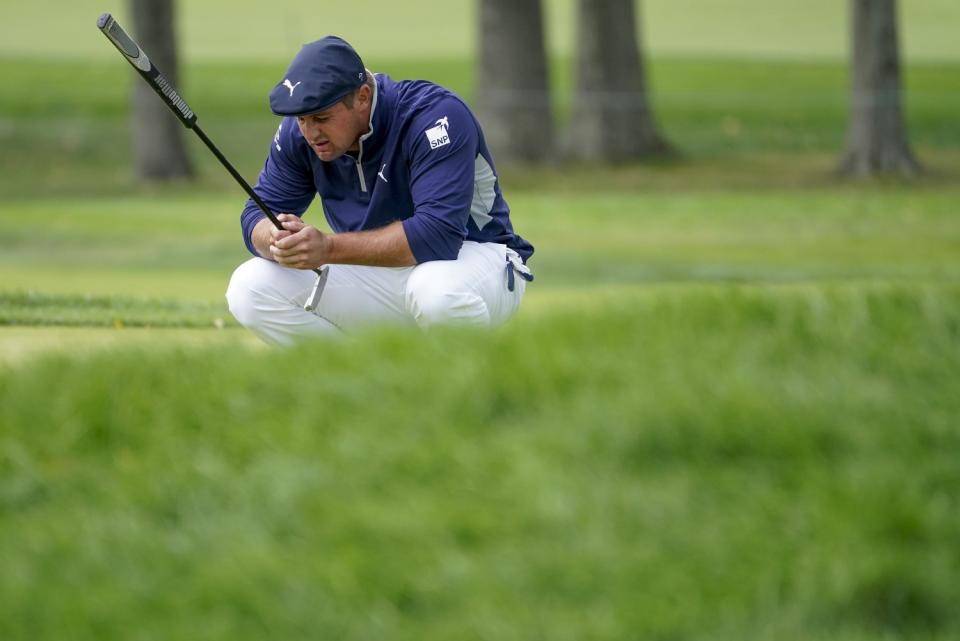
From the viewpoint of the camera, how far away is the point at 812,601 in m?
3.40

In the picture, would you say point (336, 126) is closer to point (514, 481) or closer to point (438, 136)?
point (438, 136)

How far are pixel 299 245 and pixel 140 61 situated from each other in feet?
3.12

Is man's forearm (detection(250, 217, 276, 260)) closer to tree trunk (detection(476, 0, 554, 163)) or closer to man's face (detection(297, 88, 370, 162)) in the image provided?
man's face (detection(297, 88, 370, 162))

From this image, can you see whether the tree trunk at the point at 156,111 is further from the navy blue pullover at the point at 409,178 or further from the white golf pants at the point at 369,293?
the white golf pants at the point at 369,293

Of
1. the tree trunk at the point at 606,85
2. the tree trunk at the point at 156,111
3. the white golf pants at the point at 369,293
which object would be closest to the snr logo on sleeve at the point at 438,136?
the white golf pants at the point at 369,293

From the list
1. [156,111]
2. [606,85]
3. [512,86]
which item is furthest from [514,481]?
[606,85]

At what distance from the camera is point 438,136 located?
6047mm

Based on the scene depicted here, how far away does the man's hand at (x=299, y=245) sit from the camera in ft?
19.2

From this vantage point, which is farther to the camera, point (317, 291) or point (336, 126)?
point (317, 291)

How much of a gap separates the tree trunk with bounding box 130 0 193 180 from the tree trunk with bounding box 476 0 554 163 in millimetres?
4774

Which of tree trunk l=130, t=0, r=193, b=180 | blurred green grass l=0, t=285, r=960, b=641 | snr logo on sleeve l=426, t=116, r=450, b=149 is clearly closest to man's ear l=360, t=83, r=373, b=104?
snr logo on sleeve l=426, t=116, r=450, b=149

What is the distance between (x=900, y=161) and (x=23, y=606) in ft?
69.0

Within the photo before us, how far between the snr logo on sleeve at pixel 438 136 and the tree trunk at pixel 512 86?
18.4 metres

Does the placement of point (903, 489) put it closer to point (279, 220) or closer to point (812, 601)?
point (812, 601)
